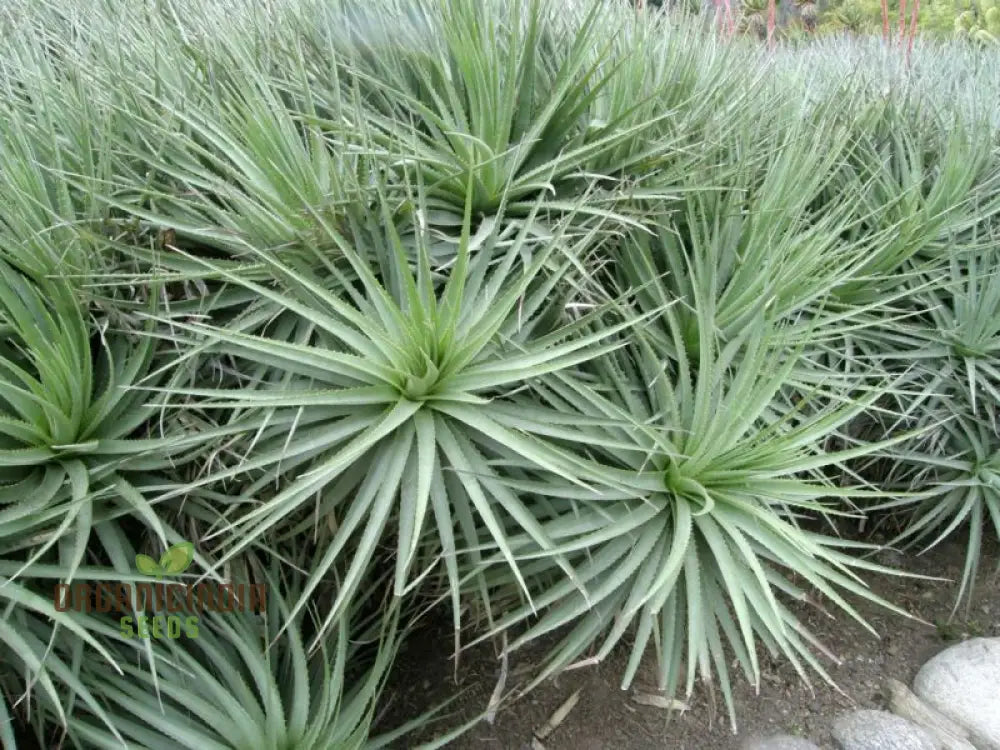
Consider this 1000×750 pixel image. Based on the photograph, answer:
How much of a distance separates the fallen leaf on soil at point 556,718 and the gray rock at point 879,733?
78 centimetres

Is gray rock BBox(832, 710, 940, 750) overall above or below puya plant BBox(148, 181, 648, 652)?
below

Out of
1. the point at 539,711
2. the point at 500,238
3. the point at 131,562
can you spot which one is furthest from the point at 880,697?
the point at 131,562

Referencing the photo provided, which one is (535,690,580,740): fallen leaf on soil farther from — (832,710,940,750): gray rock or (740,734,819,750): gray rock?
(832,710,940,750): gray rock

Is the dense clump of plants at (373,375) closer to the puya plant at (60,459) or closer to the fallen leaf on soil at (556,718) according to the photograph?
the puya plant at (60,459)

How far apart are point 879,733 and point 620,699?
0.73m

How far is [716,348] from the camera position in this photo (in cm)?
202

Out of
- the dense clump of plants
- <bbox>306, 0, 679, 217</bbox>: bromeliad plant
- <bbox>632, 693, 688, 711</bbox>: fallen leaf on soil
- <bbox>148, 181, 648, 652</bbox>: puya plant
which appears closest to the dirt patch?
<bbox>632, 693, 688, 711</bbox>: fallen leaf on soil

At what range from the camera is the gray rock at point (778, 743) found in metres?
2.08

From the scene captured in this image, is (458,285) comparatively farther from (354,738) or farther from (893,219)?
(893,219)

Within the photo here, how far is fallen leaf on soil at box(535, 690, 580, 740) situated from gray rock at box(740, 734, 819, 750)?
494 mm

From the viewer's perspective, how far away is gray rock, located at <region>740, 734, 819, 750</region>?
2.08m

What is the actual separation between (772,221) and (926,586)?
1.62 meters

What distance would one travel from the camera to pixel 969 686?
231 cm

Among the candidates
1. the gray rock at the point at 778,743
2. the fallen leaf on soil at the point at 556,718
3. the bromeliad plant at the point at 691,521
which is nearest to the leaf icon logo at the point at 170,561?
the bromeliad plant at the point at 691,521
